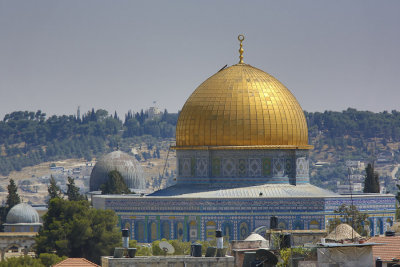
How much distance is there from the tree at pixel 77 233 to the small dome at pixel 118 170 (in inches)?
1909

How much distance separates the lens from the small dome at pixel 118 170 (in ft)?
399

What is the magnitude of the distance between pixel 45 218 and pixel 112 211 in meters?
3.29

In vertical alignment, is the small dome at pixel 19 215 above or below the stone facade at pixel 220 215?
below

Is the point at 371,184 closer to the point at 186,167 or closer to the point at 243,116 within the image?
the point at 243,116

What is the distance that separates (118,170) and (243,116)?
43061 millimetres

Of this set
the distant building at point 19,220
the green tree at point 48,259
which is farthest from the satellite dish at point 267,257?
the distant building at point 19,220

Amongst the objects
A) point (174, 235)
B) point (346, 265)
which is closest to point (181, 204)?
point (174, 235)

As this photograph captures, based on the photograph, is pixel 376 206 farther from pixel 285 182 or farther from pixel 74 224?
pixel 74 224

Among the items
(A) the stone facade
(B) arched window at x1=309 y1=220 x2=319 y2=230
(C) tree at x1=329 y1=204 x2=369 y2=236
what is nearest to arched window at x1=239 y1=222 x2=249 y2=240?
(A) the stone facade

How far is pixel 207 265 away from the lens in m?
44.7

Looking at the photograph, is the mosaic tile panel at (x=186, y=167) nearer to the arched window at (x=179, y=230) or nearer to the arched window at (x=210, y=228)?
the arched window at (x=179, y=230)

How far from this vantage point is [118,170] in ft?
403

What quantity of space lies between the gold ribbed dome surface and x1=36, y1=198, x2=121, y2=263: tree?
35.6 feet

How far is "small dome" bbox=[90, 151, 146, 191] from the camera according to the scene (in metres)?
122
